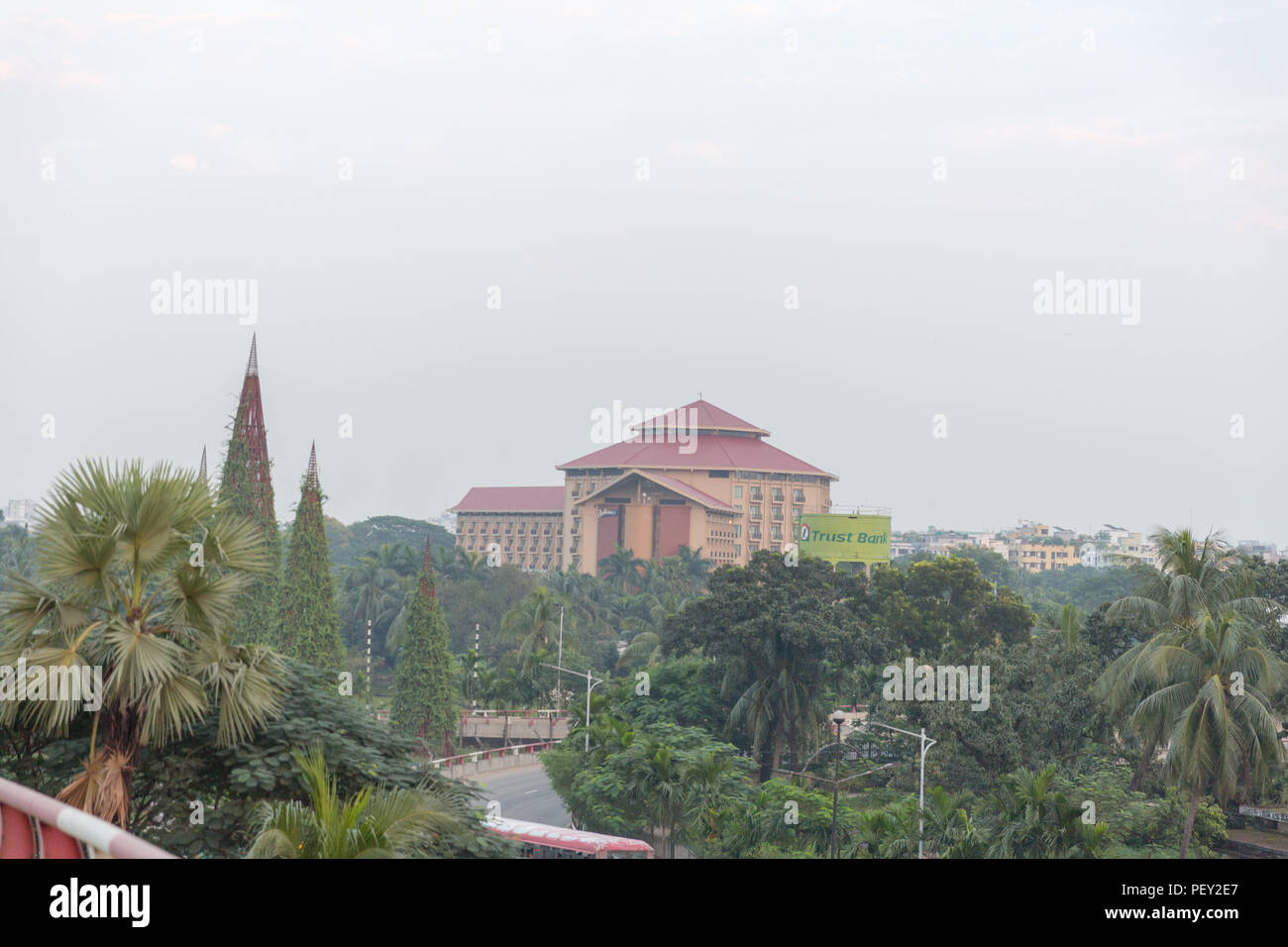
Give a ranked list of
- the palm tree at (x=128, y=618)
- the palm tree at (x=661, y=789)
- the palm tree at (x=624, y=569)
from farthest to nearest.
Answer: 1. the palm tree at (x=624, y=569)
2. the palm tree at (x=661, y=789)
3. the palm tree at (x=128, y=618)

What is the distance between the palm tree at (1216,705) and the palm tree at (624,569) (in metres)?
65.7

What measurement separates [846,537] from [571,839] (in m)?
62.6

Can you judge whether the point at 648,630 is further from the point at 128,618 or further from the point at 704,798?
the point at 128,618

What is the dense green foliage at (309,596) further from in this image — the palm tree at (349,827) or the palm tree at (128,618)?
the palm tree at (349,827)

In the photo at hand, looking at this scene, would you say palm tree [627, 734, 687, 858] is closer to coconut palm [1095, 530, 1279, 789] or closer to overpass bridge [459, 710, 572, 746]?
coconut palm [1095, 530, 1279, 789]

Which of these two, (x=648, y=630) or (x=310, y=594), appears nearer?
(x=310, y=594)

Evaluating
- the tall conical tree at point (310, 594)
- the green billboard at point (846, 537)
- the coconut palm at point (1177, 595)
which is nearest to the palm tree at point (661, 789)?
the coconut palm at point (1177, 595)

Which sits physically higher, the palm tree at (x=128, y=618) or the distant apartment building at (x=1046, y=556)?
the distant apartment building at (x=1046, y=556)

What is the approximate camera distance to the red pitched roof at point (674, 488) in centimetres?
9481

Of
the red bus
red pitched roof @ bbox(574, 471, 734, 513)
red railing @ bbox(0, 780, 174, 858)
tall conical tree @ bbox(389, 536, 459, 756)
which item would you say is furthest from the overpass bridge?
red pitched roof @ bbox(574, 471, 734, 513)

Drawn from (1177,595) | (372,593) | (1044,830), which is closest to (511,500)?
(372,593)

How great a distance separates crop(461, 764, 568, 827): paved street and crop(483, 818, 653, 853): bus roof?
464cm

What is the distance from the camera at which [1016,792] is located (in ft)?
76.2

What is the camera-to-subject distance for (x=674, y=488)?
311 feet
